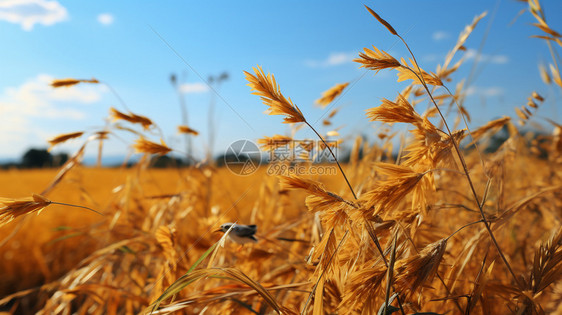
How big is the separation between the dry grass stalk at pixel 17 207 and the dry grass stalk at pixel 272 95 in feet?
1.13

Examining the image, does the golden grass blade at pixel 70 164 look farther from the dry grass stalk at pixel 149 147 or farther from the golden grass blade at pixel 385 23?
the golden grass blade at pixel 385 23

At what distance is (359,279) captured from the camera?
→ 444 millimetres

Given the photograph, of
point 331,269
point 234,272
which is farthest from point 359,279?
point 234,272

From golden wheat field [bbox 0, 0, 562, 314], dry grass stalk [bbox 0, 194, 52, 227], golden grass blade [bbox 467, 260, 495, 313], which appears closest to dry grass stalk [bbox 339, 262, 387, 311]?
golden wheat field [bbox 0, 0, 562, 314]

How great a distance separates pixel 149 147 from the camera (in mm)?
815

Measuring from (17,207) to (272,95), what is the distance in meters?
0.39

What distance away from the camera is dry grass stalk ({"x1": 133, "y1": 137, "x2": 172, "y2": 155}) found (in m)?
0.80

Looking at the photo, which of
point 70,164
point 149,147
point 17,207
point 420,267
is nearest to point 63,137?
point 70,164

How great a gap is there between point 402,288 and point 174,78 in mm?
1659

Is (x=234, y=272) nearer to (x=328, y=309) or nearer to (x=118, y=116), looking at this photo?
(x=328, y=309)

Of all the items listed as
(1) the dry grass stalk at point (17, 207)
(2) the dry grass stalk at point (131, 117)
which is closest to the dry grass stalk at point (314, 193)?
(1) the dry grass stalk at point (17, 207)

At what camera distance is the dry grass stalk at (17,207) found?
1.56ft

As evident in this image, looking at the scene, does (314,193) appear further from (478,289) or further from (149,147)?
(149,147)

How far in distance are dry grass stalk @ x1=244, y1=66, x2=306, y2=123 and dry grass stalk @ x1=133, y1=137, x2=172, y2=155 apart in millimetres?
436
